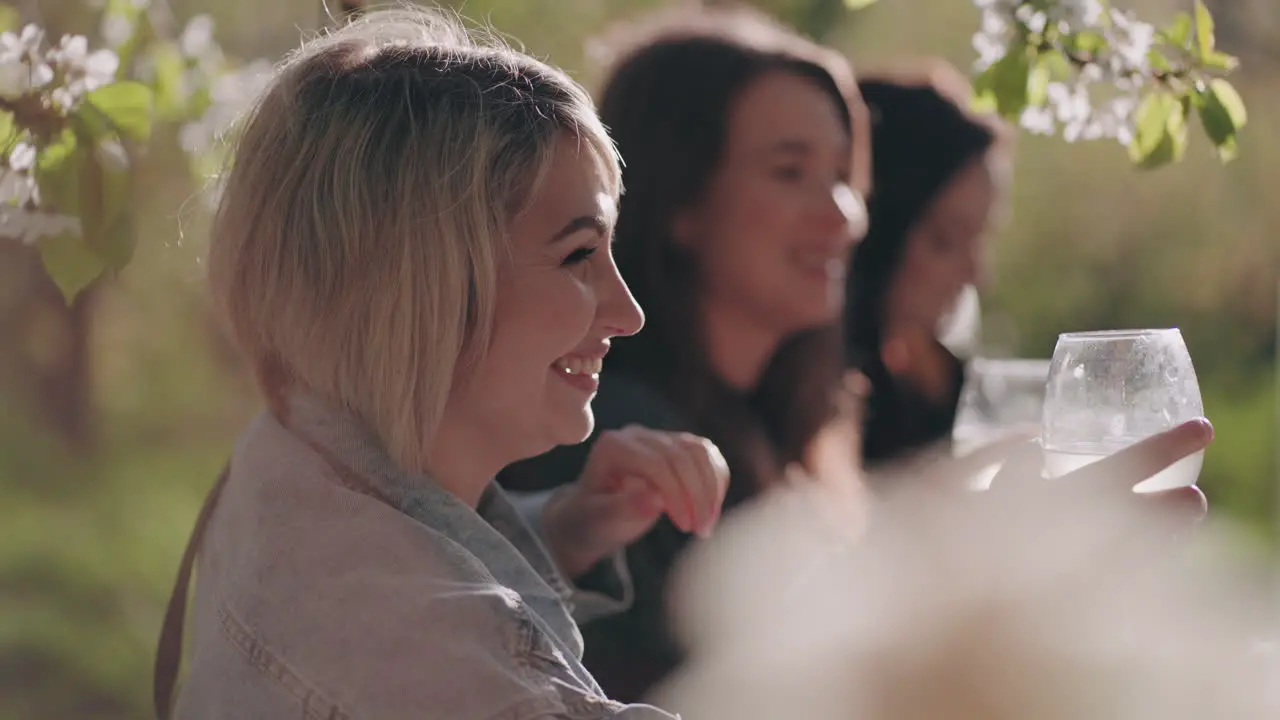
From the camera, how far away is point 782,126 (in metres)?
2.45

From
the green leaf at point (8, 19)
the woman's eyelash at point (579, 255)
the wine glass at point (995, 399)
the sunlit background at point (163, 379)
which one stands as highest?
Result: the green leaf at point (8, 19)

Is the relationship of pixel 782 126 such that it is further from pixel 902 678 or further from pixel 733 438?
pixel 902 678

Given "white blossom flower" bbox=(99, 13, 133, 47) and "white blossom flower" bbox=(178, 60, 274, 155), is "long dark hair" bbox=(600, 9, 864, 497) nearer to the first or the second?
Answer: "white blossom flower" bbox=(178, 60, 274, 155)

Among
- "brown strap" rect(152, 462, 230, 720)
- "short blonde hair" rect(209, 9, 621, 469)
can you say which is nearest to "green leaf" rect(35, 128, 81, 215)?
"short blonde hair" rect(209, 9, 621, 469)

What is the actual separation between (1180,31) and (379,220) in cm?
104

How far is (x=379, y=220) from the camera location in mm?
1280

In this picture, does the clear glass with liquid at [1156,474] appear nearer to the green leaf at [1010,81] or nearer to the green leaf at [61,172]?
the green leaf at [1010,81]

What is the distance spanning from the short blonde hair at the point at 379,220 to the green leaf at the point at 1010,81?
681 mm

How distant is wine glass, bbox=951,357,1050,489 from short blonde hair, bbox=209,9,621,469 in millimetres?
2341

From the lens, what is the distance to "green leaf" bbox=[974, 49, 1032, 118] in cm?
178

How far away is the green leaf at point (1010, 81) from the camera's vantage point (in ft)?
5.84

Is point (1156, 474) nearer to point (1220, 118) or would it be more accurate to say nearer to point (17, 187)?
point (1220, 118)

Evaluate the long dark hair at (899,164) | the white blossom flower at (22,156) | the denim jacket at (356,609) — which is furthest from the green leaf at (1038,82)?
the long dark hair at (899,164)

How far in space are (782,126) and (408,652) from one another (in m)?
1.55
